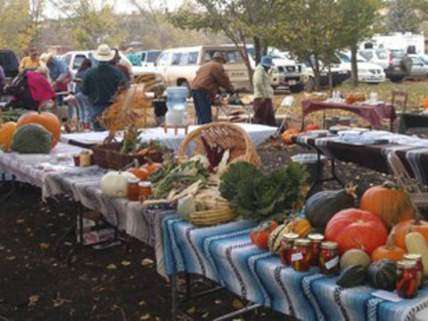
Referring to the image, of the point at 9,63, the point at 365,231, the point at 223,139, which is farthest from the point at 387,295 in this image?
the point at 9,63

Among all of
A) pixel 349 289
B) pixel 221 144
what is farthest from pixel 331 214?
pixel 221 144

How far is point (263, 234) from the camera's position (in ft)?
9.64

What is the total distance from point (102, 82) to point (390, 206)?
23.2 feet

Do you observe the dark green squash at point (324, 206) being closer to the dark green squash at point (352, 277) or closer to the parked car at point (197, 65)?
the dark green squash at point (352, 277)

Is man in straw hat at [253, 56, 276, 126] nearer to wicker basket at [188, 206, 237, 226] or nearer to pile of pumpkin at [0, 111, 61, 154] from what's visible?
pile of pumpkin at [0, 111, 61, 154]

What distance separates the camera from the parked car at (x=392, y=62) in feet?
94.5

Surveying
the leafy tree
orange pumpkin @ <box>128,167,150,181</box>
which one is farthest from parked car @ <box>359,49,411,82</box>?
orange pumpkin @ <box>128,167,150,181</box>

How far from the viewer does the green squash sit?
626cm

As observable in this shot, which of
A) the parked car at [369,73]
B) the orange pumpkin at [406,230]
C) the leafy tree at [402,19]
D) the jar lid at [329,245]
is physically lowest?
the parked car at [369,73]

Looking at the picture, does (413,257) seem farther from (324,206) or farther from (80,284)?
(80,284)

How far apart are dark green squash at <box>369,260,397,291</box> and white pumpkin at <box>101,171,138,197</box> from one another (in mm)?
2071

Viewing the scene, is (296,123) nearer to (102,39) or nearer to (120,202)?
(120,202)

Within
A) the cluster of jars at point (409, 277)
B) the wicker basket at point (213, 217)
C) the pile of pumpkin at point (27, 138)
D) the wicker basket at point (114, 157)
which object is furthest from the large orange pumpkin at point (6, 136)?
the cluster of jars at point (409, 277)

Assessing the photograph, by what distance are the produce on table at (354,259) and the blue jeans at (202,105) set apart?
9.51 meters
